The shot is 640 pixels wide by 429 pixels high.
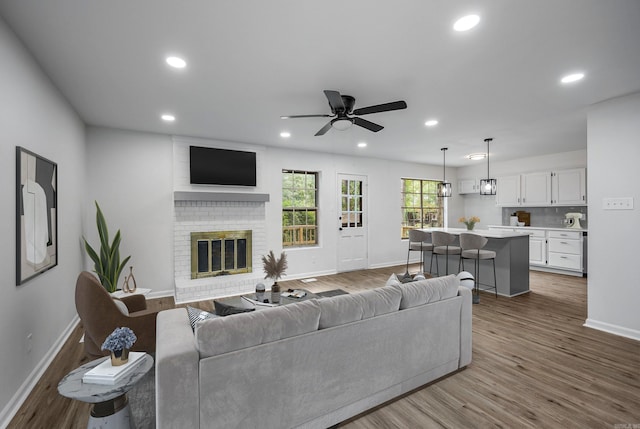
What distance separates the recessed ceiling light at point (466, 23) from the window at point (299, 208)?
4.29 meters

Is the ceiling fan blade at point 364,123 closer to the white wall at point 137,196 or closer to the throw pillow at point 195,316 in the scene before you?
the throw pillow at point 195,316

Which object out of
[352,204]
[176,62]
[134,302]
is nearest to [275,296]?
[134,302]

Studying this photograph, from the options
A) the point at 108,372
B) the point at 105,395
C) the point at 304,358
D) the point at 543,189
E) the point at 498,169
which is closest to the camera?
the point at 105,395

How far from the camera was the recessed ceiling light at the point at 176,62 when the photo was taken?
2.45 meters

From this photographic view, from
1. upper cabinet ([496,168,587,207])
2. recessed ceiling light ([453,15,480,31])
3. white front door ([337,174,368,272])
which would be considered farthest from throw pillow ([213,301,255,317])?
upper cabinet ([496,168,587,207])

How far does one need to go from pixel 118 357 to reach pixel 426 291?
2003 millimetres

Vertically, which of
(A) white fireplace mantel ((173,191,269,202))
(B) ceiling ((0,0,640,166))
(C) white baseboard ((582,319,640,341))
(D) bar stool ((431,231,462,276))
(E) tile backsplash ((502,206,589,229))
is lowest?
(C) white baseboard ((582,319,640,341))

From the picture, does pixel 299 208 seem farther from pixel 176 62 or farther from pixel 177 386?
pixel 177 386

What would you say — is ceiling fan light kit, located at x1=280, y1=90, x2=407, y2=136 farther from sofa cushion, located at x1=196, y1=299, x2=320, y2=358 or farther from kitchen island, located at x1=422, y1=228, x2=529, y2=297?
kitchen island, located at x1=422, y1=228, x2=529, y2=297

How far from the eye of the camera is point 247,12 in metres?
1.88

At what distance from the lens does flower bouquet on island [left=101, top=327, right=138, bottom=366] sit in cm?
156

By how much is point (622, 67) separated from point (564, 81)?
39 centimetres

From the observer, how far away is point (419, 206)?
787cm

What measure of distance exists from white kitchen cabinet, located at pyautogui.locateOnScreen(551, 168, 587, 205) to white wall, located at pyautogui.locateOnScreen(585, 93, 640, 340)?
3230mm
